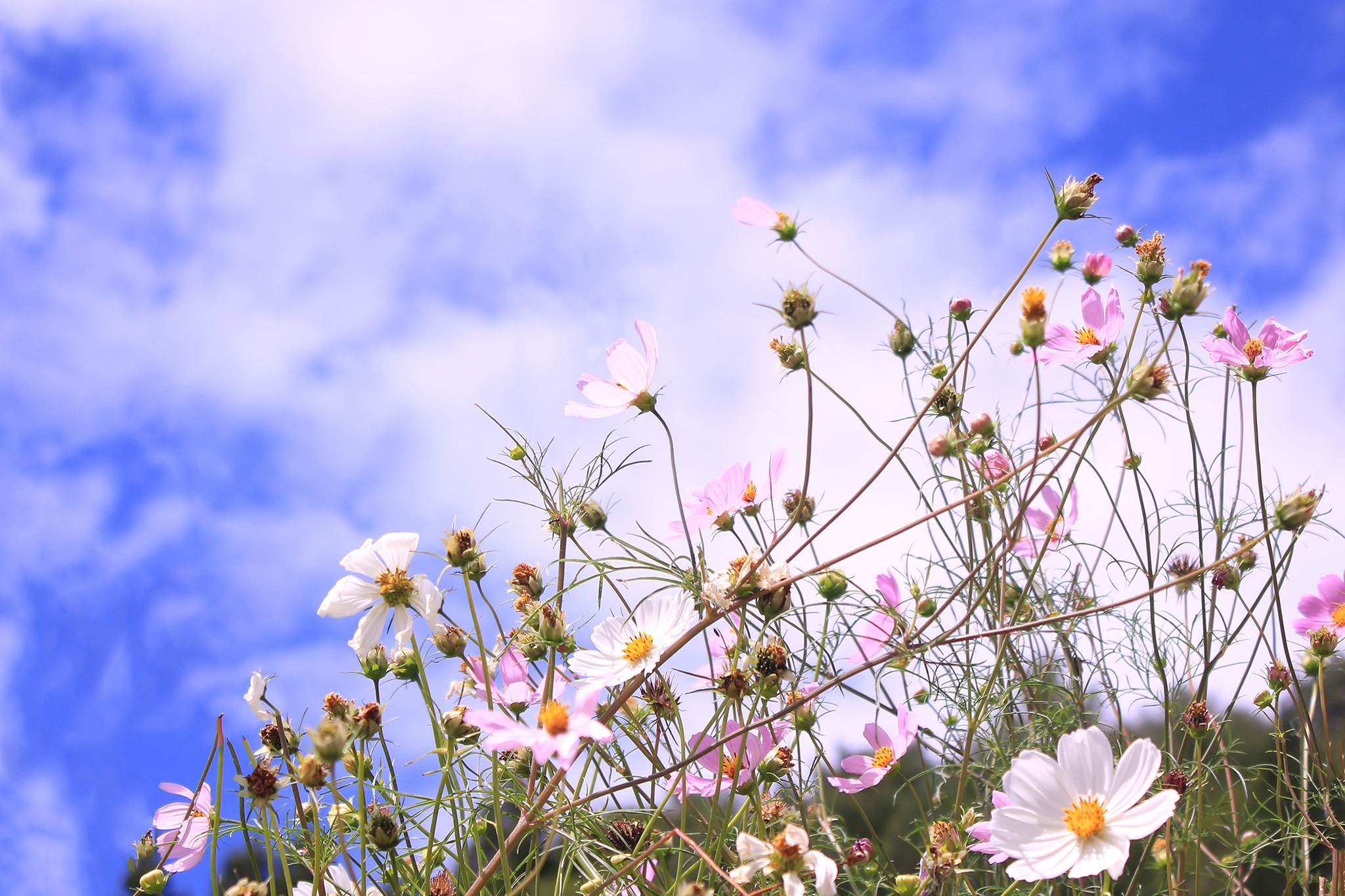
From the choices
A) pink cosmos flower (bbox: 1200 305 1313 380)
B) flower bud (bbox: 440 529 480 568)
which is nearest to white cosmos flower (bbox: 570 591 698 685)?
flower bud (bbox: 440 529 480 568)

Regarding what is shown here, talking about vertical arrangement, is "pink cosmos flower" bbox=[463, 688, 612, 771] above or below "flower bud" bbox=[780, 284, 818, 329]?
below

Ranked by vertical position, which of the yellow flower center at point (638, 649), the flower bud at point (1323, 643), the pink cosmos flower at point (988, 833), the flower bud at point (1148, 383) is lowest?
the pink cosmos flower at point (988, 833)

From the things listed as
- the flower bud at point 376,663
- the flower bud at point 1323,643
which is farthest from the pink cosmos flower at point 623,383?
the flower bud at point 1323,643

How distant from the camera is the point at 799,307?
2.12 ft

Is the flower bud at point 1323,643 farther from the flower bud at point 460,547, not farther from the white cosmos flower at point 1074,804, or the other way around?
the flower bud at point 460,547

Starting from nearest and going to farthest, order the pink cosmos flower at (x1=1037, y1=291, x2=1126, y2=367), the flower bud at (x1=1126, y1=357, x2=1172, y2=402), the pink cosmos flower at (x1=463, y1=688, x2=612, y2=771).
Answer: the pink cosmos flower at (x1=463, y1=688, x2=612, y2=771)
the flower bud at (x1=1126, y1=357, x2=1172, y2=402)
the pink cosmos flower at (x1=1037, y1=291, x2=1126, y2=367)

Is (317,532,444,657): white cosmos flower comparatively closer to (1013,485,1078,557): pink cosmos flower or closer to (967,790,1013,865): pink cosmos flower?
(967,790,1013,865): pink cosmos flower

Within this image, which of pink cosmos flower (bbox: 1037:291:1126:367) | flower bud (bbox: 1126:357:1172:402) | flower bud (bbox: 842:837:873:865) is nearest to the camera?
flower bud (bbox: 1126:357:1172:402)

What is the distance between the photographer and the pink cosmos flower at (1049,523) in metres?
0.91

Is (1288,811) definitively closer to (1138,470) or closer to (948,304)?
(1138,470)

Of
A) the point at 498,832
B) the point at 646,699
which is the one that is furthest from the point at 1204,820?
the point at 498,832

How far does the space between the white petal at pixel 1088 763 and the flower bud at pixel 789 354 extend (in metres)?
0.35

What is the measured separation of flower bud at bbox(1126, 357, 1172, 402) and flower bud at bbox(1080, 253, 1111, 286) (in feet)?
1.02

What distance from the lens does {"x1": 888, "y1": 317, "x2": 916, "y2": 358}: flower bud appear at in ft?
2.96
